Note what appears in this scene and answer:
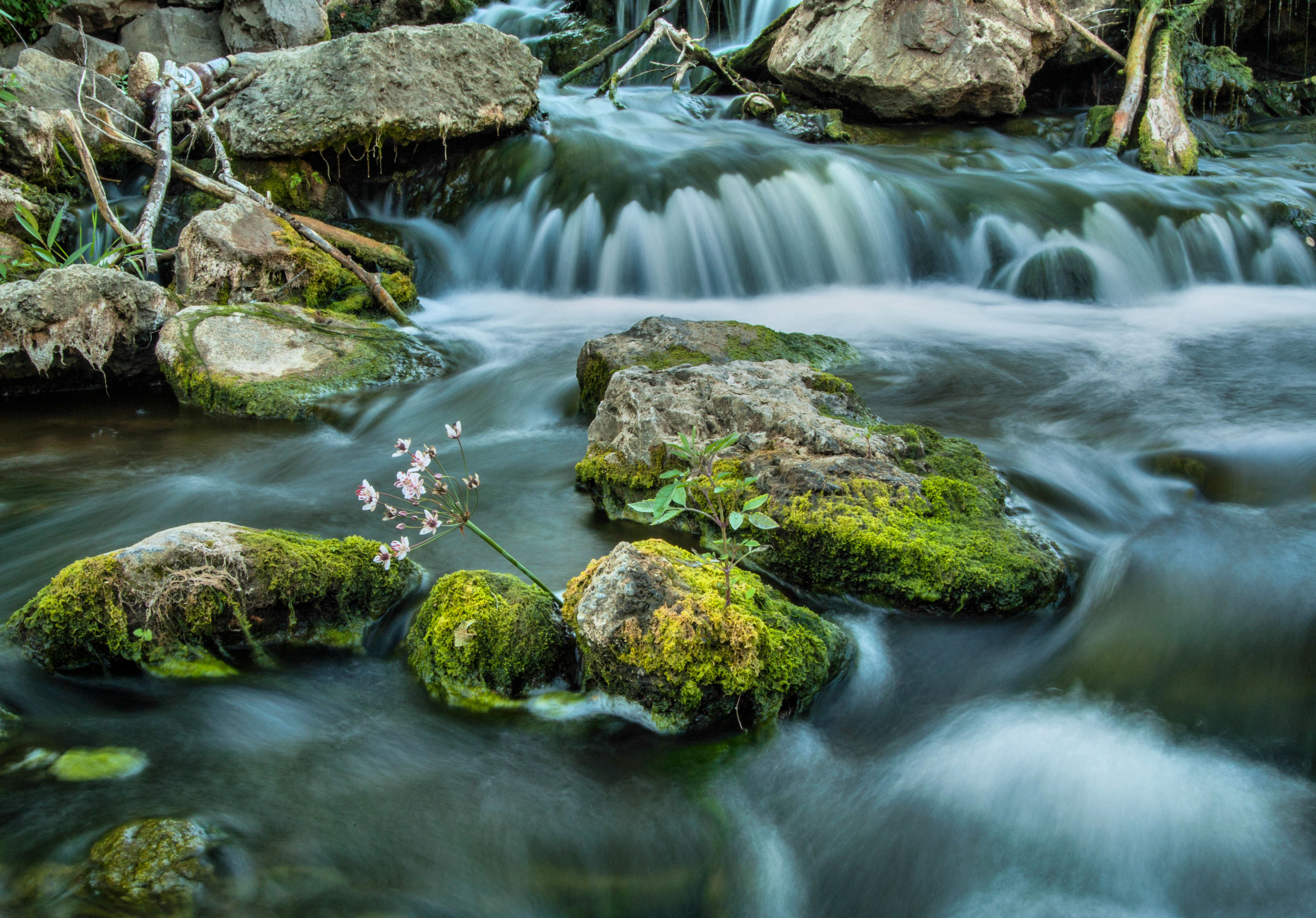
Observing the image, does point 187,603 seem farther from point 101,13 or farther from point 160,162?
point 101,13

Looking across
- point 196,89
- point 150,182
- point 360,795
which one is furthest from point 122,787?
point 196,89

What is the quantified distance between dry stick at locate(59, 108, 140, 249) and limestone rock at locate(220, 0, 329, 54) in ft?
30.6

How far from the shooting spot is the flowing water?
2188 mm

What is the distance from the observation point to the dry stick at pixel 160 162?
7.67 meters

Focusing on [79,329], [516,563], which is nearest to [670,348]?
[516,563]

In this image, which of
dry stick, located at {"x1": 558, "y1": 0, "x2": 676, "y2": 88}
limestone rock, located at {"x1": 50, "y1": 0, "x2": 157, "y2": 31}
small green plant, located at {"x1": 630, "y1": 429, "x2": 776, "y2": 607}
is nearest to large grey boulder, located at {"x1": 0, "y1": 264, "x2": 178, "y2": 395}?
small green plant, located at {"x1": 630, "y1": 429, "x2": 776, "y2": 607}

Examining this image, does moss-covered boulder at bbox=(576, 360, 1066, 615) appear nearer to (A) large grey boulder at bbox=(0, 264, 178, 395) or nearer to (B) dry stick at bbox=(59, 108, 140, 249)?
(A) large grey boulder at bbox=(0, 264, 178, 395)

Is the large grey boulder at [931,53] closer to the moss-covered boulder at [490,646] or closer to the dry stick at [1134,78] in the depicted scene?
the dry stick at [1134,78]

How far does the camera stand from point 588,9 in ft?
53.4

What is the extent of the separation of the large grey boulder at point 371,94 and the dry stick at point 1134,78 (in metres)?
7.50

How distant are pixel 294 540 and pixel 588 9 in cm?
1565

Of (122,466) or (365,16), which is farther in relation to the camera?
(365,16)

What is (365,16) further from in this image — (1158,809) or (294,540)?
(1158,809)

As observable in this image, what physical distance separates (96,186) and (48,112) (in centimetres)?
212
